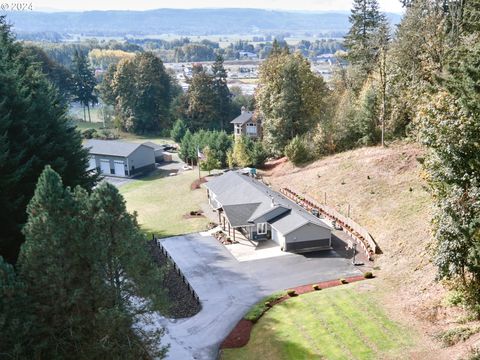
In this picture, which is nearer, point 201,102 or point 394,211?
point 394,211

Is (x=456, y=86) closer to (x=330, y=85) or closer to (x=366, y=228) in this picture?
(x=366, y=228)

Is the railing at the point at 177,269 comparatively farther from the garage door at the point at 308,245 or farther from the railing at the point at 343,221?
the railing at the point at 343,221

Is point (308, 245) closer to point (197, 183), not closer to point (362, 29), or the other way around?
point (197, 183)

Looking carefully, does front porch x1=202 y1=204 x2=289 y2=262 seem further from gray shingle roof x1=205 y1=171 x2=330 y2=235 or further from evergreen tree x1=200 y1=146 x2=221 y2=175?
evergreen tree x1=200 y1=146 x2=221 y2=175

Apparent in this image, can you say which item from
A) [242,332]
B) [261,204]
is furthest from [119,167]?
[242,332]

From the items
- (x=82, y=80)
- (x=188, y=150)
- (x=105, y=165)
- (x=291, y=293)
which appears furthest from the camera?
(x=82, y=80)

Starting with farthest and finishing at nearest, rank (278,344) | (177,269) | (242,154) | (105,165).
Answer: (105,165) → (242,154) → (177,269) → (278,344)
